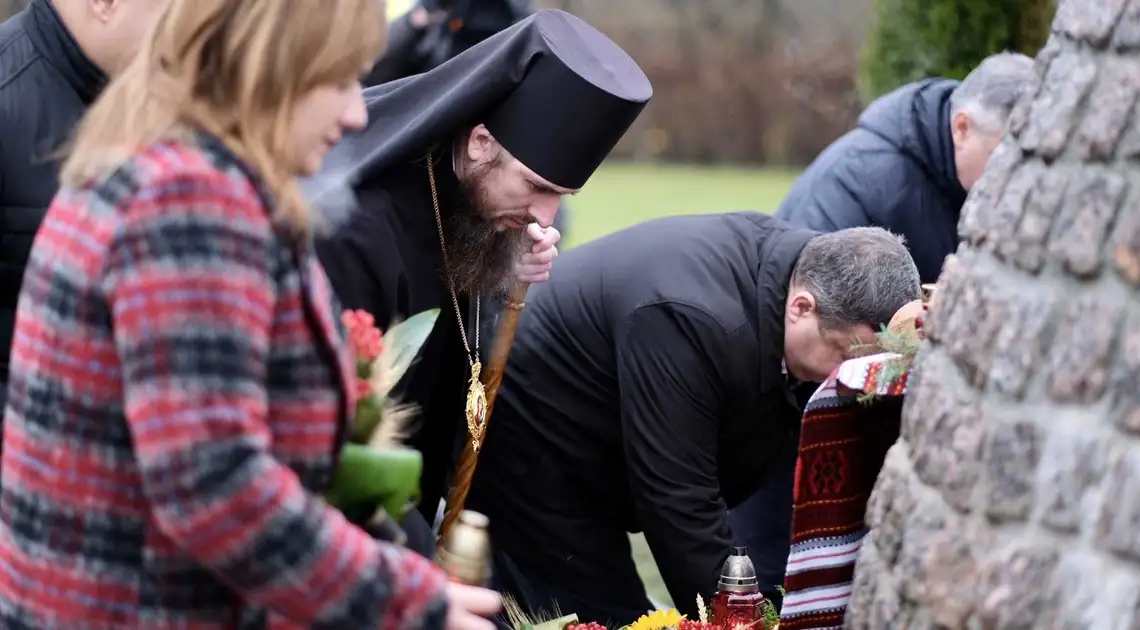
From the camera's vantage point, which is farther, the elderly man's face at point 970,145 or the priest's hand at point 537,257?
the elderly man's face at point 970,145

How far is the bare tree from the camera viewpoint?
174cm

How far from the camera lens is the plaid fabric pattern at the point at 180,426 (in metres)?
1.43

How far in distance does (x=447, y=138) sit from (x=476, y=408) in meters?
0.57

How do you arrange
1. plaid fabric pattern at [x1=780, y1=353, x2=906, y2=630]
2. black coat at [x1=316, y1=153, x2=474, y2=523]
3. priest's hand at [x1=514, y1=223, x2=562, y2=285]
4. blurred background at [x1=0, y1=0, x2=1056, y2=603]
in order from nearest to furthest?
plaid fabric pattern at [x1=780, y1=353, x2=906, y2=630] → black coat at [x1=316, y1=153, x2=474, y2=523] → priest's hand at [x1=514, y1=223, x2=562, y2=285] → blurred background at [x1=0, y1=0, x2=1056, y2=603]

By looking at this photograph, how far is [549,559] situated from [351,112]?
2.34 m

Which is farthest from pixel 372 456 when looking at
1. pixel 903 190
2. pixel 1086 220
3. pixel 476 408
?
pixel 903 190

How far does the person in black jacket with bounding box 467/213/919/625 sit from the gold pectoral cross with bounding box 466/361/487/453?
37 cm

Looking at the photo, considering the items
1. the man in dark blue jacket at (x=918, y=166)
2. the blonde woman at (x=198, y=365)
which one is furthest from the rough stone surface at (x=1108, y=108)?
the man in dark blue jacket at (x=918, y=166)

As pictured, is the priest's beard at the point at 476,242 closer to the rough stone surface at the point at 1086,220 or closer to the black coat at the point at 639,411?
the black coat at the point at 639,411

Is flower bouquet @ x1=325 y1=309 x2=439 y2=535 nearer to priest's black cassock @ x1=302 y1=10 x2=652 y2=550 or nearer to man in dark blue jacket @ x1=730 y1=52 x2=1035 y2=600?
priest's black cassock @ x1=302 y1=10 x2=652 y2=550

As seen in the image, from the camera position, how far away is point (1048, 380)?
181 cm

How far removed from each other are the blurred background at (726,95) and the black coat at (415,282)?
13591 millimetres


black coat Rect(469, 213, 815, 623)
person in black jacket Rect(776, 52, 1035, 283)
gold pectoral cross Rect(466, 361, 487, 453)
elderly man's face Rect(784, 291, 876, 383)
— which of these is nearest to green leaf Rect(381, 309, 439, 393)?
gold pectoral cross Rect(466, 361, 487, 453)

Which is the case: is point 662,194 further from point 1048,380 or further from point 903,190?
point 1048,380
